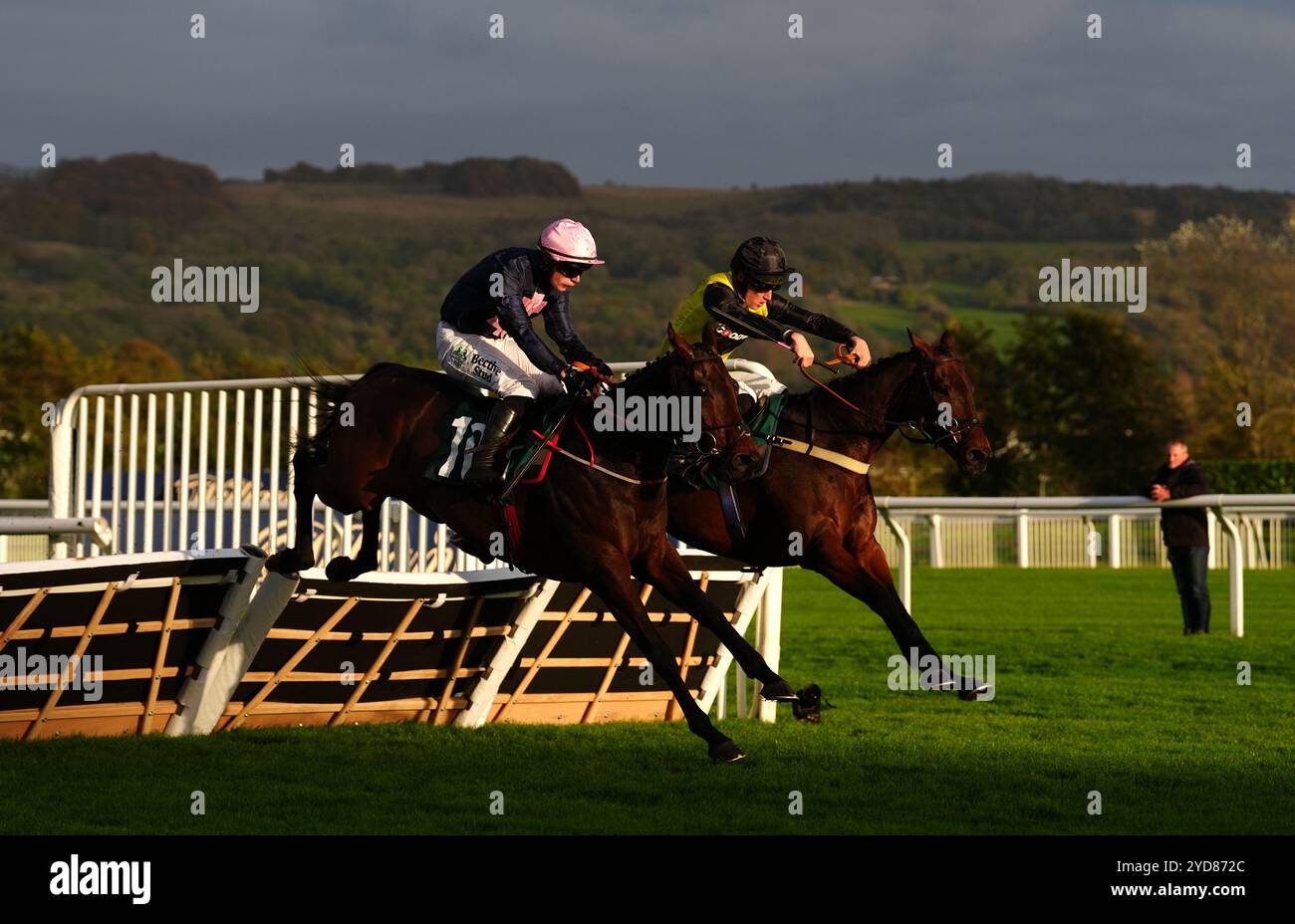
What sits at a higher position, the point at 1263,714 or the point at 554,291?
the point at 554,291

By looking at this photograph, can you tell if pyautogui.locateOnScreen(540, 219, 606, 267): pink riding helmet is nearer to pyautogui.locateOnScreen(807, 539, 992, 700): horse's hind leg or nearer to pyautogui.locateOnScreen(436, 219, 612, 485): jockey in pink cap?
pyautogui.locateOnScreen(436, 219, 612, 485): jockey in pink cap

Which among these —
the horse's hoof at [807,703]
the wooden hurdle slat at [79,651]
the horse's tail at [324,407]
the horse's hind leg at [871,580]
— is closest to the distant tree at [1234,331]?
the horse's hind leg at [871,580]

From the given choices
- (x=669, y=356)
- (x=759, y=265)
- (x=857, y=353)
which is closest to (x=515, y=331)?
(x=669, y=356)

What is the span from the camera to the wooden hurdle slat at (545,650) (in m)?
9.47

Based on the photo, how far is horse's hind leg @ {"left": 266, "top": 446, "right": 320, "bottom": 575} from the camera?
8.30 metres

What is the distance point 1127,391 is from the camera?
45.0 meters

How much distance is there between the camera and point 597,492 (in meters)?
7.66

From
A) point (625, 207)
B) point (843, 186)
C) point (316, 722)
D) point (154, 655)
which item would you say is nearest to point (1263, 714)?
point (316, 722)

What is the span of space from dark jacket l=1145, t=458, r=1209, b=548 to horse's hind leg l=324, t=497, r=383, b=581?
28.4ft

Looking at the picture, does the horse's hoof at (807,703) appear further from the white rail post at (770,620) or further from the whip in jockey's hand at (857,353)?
the white rail post at (770,620)

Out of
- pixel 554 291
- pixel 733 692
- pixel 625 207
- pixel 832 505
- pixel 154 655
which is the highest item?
pixel 625 207

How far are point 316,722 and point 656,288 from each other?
107 metres

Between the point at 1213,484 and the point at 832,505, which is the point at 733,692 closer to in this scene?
the point at 832,505

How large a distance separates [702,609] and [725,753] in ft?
2.05
